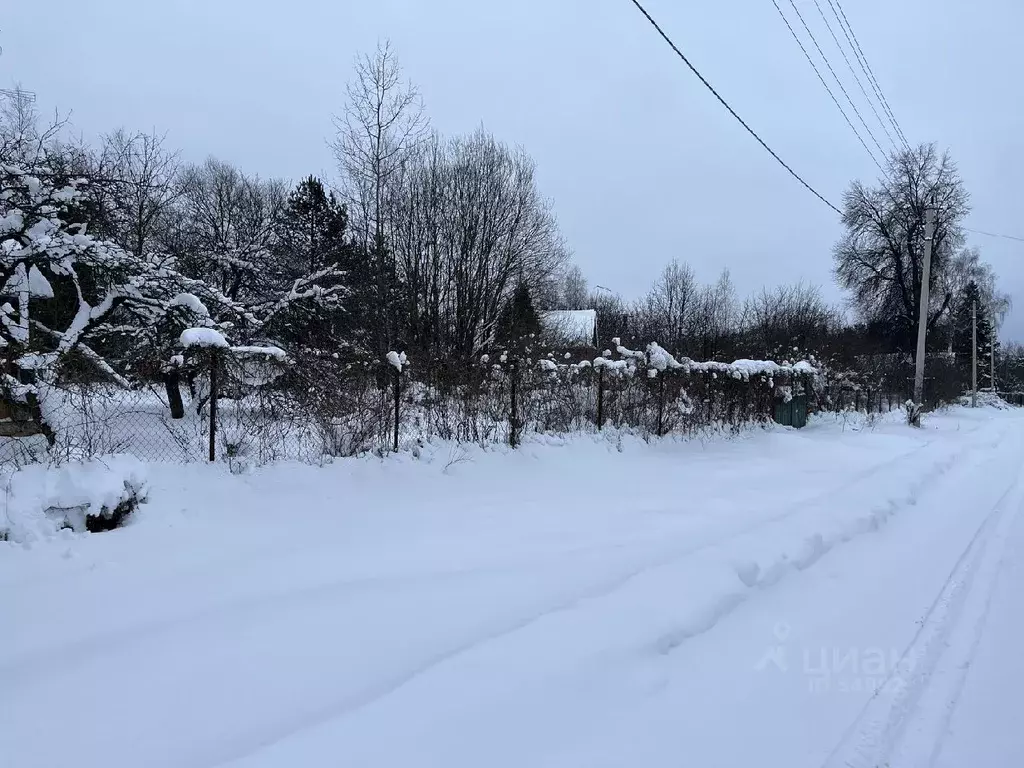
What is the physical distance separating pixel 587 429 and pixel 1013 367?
77.6 metres

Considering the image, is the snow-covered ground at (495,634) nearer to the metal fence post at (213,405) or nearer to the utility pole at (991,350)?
the metal fence post at (213,405)

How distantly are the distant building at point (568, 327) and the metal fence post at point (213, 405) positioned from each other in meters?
14.3

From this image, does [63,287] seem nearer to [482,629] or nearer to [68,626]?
[68,626]

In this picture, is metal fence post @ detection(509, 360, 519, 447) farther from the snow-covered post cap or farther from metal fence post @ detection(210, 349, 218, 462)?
metal fence post @ detection(210, 349, 218, 462)

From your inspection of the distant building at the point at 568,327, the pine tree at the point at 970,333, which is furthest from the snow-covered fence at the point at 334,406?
the pine tree at the point at 970,333

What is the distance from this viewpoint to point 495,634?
11.9 ft

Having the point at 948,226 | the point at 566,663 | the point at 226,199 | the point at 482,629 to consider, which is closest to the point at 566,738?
the point at 566,663

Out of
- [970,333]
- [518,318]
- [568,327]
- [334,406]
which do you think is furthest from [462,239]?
[970,333]

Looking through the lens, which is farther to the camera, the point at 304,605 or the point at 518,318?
the point at 518,318

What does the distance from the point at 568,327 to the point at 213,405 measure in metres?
27.4

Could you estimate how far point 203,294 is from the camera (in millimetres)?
13172

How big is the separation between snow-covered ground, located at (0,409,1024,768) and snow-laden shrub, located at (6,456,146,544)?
0.54 ft

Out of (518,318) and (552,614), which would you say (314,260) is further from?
(552,614)

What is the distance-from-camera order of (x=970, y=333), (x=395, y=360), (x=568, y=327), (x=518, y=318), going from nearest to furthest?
(x=395, y=360) < (x=518, y=318) < (x=568, y=327) < (x=970, y=333)
